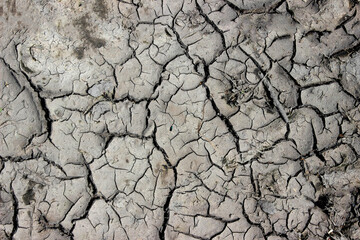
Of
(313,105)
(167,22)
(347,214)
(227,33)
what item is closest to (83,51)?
(167,22)

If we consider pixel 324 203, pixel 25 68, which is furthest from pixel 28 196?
pixel 324 203

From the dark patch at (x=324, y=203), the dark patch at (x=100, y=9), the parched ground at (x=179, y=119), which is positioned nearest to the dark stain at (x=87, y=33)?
the parched ground at (x=179, y=119)

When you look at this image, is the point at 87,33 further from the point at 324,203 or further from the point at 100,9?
the point at 324,203

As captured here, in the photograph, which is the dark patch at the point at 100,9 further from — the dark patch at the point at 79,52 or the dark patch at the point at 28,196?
the dark patch at the point at 28,196

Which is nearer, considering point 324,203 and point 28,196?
point 28,196

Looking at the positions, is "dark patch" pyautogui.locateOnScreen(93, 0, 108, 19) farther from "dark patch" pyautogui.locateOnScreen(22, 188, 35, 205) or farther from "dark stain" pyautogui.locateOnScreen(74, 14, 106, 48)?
"dark patch" pyautogui.locateOnScreen(22, 188, 35, 205)

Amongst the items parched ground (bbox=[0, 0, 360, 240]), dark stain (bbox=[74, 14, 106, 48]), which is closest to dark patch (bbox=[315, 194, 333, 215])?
parched ground (bbox=[0, 0, 360, 240])

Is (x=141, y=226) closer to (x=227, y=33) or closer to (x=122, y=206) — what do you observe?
(x=122, y=206)
